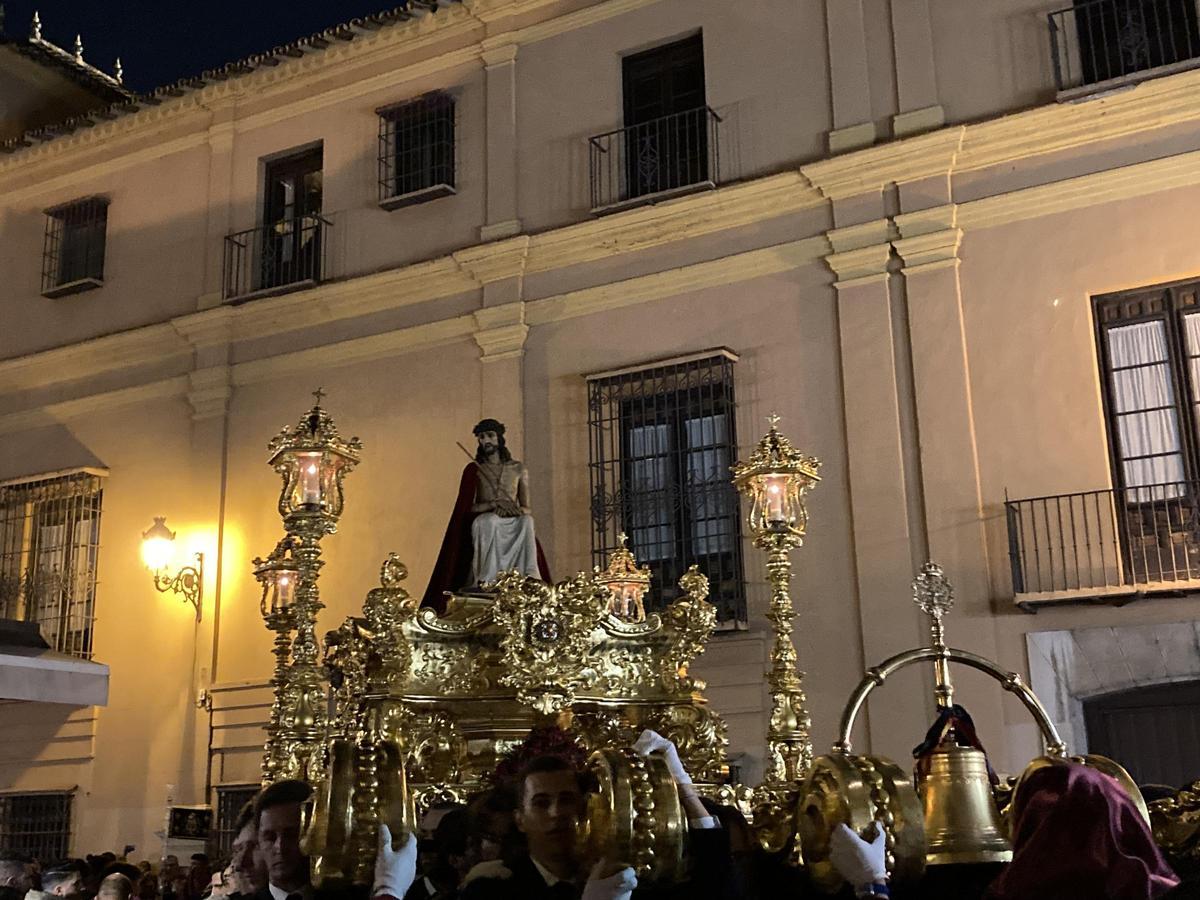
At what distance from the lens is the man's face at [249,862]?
3.88 meters

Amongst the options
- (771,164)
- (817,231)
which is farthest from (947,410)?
(771,164)

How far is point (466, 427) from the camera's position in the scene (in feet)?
44.5

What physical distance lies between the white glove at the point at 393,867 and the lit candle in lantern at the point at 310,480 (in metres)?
5.44

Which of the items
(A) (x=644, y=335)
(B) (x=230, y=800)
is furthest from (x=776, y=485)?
(B) (x=230, y=800)

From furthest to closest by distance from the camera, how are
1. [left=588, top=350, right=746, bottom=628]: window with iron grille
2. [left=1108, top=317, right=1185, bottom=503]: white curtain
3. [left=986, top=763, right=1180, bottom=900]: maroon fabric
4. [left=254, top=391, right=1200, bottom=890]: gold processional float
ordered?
1. [left=588, top=350, right=746, bottom=628]: window with iron grille
2. [left=1108, top=317, right=1185, bottom=503]: white curtain
3. [left=254, top=391, right=1200, bottom=890]: gold processional float
4. [left=986, top=763, right=1180, bottom=900]: maroon fabric

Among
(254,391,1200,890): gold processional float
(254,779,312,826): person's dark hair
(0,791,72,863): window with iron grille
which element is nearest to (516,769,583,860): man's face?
(254,779,312,826): person's dark hair

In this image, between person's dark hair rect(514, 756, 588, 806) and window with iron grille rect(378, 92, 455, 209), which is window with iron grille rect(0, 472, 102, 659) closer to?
window with iron grille rect(378, 92, 455, 209)

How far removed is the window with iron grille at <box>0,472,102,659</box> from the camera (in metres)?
15.2

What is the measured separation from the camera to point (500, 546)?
9.19 meters

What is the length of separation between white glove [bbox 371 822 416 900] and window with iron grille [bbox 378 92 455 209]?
37.6ft

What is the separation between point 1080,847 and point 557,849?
3.80ft

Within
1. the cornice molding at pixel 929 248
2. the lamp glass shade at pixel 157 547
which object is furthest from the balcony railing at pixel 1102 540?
the lamp glass shade at pixel 157 547

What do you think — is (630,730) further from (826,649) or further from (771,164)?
(771,164)

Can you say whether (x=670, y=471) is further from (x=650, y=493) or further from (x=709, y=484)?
(x=709, y=484)
